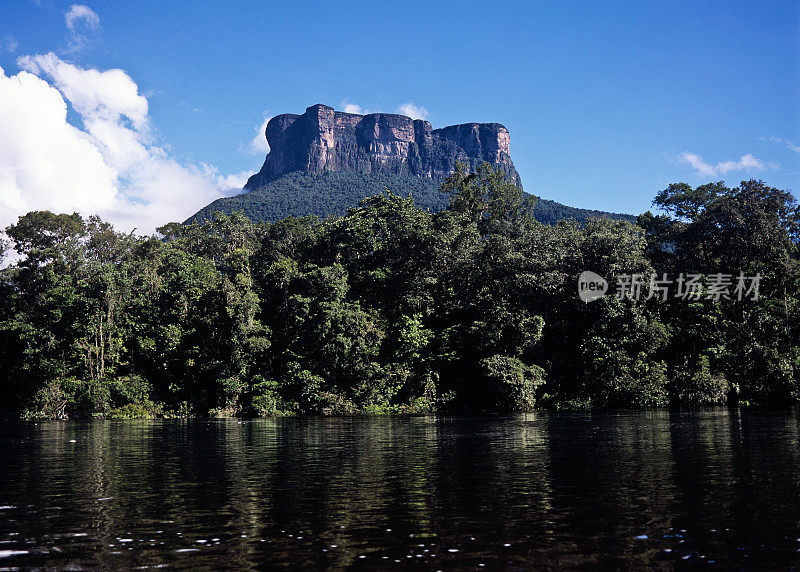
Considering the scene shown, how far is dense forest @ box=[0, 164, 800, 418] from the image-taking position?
65375 millimetres

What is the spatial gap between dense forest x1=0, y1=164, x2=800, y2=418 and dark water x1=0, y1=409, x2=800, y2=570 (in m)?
34.6

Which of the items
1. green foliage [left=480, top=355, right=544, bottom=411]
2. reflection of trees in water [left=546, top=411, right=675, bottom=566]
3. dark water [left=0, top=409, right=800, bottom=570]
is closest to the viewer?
dark water [left=0, top=409, right=800, bottom=570]

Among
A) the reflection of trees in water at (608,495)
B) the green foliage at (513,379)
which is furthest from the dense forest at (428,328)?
the reflection of trees in water at (608,495)

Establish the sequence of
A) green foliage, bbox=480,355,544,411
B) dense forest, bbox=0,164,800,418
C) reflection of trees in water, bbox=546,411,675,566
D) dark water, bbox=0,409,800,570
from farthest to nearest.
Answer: dense forest, bbox=0,164,800,418 < green foliage, bbox=480,355,544,411 < reflection of trees in water, bbox=546,411,675,566 < dark water, bbox=0,409,800,570

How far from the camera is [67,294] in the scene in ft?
223

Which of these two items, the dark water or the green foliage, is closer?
the dark water

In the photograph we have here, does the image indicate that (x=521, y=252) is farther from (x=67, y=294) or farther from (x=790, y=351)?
(x=67, y=294)

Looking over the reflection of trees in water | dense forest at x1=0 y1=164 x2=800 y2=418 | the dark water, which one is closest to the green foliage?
dense forest at x1=0 y1=164 x2=800 y2=418

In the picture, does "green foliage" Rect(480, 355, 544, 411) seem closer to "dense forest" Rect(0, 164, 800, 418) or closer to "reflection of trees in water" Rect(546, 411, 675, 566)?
"dense forest" Rect(0, 164, 800, 418)

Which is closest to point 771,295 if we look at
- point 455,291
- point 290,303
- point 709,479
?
point 455,291

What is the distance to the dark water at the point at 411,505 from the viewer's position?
37.1 feet

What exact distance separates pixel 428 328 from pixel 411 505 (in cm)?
5690

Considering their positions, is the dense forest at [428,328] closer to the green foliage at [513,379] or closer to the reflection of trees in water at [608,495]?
the green foliage at [513,379]

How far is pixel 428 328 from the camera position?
238 feet
